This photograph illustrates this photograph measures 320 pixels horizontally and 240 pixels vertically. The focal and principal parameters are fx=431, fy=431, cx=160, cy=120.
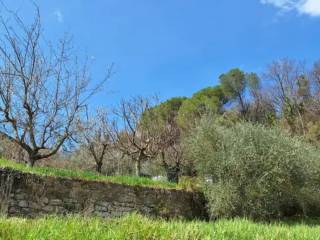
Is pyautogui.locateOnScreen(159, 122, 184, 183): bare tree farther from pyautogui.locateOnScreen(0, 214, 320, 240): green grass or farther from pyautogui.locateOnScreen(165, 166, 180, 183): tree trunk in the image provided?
pyautogui.locateOnScreen(0, 214, 320, 240): green grass

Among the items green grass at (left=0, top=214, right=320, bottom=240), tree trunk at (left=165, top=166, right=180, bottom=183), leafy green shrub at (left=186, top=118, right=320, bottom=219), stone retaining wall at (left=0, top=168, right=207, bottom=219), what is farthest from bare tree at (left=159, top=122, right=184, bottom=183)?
green grass at (left=0, top=214, right=320, bottom=240)

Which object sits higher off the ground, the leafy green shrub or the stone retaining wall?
the leafy green shrub

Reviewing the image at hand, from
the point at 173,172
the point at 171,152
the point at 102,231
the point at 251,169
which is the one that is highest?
the point at 171,152

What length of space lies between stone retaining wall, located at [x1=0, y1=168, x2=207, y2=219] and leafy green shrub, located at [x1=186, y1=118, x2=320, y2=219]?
1.46 m

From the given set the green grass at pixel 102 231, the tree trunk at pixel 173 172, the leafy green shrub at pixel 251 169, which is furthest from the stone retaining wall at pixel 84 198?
the tree trunk at pixel 173 172

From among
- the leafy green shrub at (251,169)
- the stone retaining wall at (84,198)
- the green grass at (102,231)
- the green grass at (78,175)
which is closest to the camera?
the green grass at (102,231)

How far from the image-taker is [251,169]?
18188 mm

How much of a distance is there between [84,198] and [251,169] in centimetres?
731

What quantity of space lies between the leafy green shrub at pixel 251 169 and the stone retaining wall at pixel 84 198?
1455 mm

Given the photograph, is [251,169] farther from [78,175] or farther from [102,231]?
[102,231]

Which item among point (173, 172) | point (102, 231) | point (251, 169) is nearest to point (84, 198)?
point (251, 169)

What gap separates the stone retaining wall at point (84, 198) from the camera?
1287 centimetres

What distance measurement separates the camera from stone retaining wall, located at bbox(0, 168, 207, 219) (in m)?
12.9

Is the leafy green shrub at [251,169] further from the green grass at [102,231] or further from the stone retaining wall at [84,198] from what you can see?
the green grass at [102,231]
